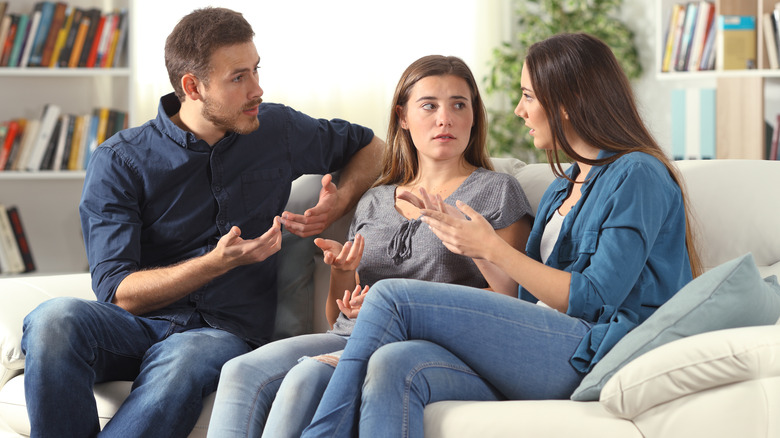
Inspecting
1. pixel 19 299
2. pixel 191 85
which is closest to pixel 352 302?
pixel 191 85

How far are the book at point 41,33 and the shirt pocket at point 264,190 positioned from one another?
5.96ft

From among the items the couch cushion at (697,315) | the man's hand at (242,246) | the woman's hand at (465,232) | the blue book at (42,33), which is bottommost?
the couch cushion at (697,315)

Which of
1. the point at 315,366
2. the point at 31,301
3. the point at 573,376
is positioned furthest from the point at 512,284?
the point at 31,301

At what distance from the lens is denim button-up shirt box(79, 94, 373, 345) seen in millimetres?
1906

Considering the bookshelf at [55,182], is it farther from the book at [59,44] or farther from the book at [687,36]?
the book at [687,36]

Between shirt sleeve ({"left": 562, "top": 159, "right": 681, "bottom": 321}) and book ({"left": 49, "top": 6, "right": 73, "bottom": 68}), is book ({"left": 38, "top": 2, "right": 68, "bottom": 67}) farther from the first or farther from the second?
shirt sleeve ({"left": 562, "top": 159, "right": 681, "bottom": 321})

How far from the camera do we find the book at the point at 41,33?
332 centimetres

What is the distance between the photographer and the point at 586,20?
4.10 metres

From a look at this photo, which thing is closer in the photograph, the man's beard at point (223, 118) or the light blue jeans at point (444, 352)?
the light blue jeans at point (444, 352)

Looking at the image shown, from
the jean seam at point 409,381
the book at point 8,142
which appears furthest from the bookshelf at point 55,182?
the jean seam at point 409,381

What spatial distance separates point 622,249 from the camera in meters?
1.44

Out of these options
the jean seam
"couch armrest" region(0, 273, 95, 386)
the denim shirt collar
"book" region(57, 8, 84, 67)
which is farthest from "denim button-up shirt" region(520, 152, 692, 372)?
"book" region(57, 8, 84, 67)

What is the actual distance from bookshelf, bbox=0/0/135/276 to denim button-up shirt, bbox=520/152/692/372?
8.39 ft

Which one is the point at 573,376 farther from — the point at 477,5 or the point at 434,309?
the point at 477,5
